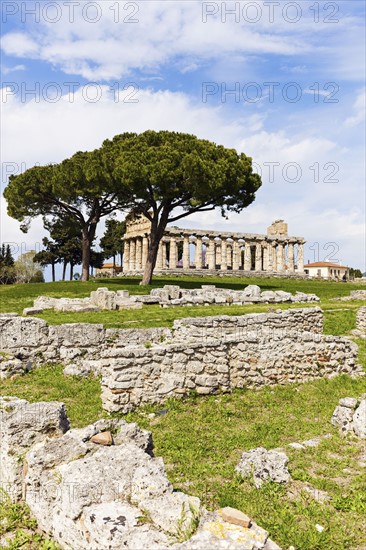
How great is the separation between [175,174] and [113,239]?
50921mm

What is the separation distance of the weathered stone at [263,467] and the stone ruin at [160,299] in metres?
18.3

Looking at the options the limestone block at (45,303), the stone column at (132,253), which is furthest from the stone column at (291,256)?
the limestone block at (45,303)

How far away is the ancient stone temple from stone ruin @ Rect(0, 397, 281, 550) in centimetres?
5489

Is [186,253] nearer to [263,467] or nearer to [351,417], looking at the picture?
[351,417]

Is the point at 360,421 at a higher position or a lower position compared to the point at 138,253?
lower

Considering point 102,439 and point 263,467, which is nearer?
point 102,439

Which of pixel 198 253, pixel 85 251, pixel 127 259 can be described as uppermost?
pixel 198 253

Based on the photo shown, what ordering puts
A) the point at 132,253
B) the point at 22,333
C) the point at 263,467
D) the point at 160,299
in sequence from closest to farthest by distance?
the point at 263,467, the point at 22,333, the point at 160,299, the point at 132,253

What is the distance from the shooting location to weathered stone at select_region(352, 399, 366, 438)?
8023mm

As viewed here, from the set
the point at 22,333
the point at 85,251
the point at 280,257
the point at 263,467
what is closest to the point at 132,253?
the point at 280,257

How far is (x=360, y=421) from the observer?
26.9ft

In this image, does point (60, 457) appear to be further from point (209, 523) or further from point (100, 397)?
point (100, 397)

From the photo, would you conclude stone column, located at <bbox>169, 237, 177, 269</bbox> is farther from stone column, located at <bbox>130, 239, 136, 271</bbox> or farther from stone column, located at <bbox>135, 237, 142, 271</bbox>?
stone column, located at <bbox>130, 239, 136, 271</bbox>

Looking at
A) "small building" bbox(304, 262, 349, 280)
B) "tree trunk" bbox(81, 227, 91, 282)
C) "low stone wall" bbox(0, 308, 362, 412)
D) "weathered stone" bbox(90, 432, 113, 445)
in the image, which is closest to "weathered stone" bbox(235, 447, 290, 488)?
"weathered stone" bbox(90, 432, 113, 445)
